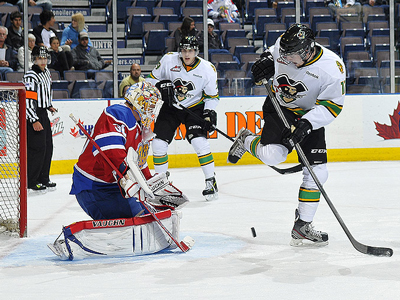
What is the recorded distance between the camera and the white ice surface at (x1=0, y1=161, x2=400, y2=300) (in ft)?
7.25

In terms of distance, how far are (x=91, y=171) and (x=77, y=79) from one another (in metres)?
3.88

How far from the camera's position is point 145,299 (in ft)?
6.92

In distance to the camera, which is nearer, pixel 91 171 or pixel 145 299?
pixel 145 299

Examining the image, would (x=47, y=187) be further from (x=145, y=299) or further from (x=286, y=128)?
(x=145, y=299)

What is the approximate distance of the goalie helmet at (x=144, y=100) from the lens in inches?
107

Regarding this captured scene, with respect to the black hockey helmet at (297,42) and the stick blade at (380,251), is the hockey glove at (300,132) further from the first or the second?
the stick blade at (380,251)

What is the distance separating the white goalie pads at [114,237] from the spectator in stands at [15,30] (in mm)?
3823

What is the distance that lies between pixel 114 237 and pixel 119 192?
0.71 feet

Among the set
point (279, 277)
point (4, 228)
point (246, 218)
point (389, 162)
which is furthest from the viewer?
point (389, 162)

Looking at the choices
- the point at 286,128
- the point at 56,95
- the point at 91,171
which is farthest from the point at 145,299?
the point at 56,95

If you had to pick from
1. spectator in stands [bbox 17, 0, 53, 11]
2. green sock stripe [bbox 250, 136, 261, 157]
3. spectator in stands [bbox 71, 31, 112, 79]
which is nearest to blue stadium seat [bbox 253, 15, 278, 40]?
spectator in stands [bbox 71, 31, 112, 79]

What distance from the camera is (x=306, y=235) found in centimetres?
303

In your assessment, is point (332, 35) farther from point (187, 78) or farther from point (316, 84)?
point (316, 84)

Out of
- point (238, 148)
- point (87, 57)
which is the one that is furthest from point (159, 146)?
point (87, 57)
